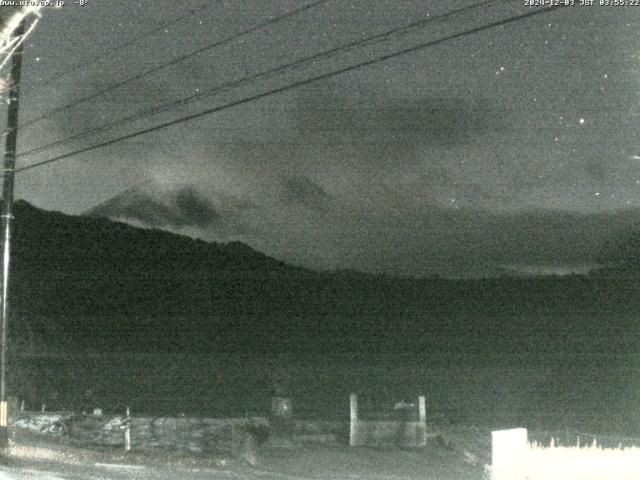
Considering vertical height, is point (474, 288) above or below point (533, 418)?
above

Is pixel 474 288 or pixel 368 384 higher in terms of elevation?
pixel 474 288

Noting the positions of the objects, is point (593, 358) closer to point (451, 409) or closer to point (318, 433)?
point (451, 409)

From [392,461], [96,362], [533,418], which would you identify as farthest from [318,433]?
[96,362]

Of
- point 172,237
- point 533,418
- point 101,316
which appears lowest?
point 533,418

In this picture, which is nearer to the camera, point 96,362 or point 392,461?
point 392,461

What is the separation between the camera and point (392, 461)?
59.8ft

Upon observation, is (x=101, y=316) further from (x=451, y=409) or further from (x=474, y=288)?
(x=451, y=409)

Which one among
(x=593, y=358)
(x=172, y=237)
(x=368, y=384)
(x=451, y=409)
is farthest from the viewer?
(x=172, y=237)

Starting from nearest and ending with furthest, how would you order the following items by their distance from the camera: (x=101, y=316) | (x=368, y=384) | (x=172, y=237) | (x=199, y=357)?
(x=368, y=384)
(x=199, y=357)
(x=101, y=316)
(x=172, y=237)

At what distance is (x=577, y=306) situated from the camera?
5866 centimetres

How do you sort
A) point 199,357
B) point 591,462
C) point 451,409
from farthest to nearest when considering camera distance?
point 199,357
point 451,409
point 591,462

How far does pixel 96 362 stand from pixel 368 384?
1351 cm

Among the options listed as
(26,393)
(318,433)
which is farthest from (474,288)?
(318,433)

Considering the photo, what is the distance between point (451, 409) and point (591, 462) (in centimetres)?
2350
